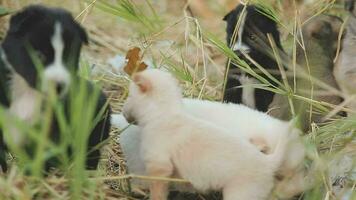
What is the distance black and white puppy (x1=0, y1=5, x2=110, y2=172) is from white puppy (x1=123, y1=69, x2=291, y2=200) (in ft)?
1.13

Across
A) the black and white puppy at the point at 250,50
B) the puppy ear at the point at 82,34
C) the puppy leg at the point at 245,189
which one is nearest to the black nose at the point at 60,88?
the puppy ear at the point at 82,34

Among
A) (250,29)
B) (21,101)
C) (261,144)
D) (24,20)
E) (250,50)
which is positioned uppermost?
(24,20)

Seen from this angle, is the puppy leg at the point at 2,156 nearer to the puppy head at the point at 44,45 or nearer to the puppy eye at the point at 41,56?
the puppy head at the point at 44,45

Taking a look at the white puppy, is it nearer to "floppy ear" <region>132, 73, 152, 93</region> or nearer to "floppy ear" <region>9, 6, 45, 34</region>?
"floppy ear" <region>132, 73, 152, 93</region>

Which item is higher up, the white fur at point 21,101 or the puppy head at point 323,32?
the puppy head at point 323,32

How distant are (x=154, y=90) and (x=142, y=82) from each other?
0.06 m

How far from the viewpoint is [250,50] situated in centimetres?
494

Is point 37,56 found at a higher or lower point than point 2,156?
higher

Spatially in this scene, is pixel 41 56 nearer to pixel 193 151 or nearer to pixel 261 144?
pixel 193 151

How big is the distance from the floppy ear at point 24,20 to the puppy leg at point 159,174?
29.9 inches

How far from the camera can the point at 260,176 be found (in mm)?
3516

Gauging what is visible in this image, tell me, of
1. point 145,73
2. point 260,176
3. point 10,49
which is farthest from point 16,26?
point 260,176

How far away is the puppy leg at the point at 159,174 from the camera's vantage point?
3541 millimetres

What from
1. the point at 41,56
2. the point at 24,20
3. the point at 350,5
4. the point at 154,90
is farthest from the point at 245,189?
the point at 350,5
